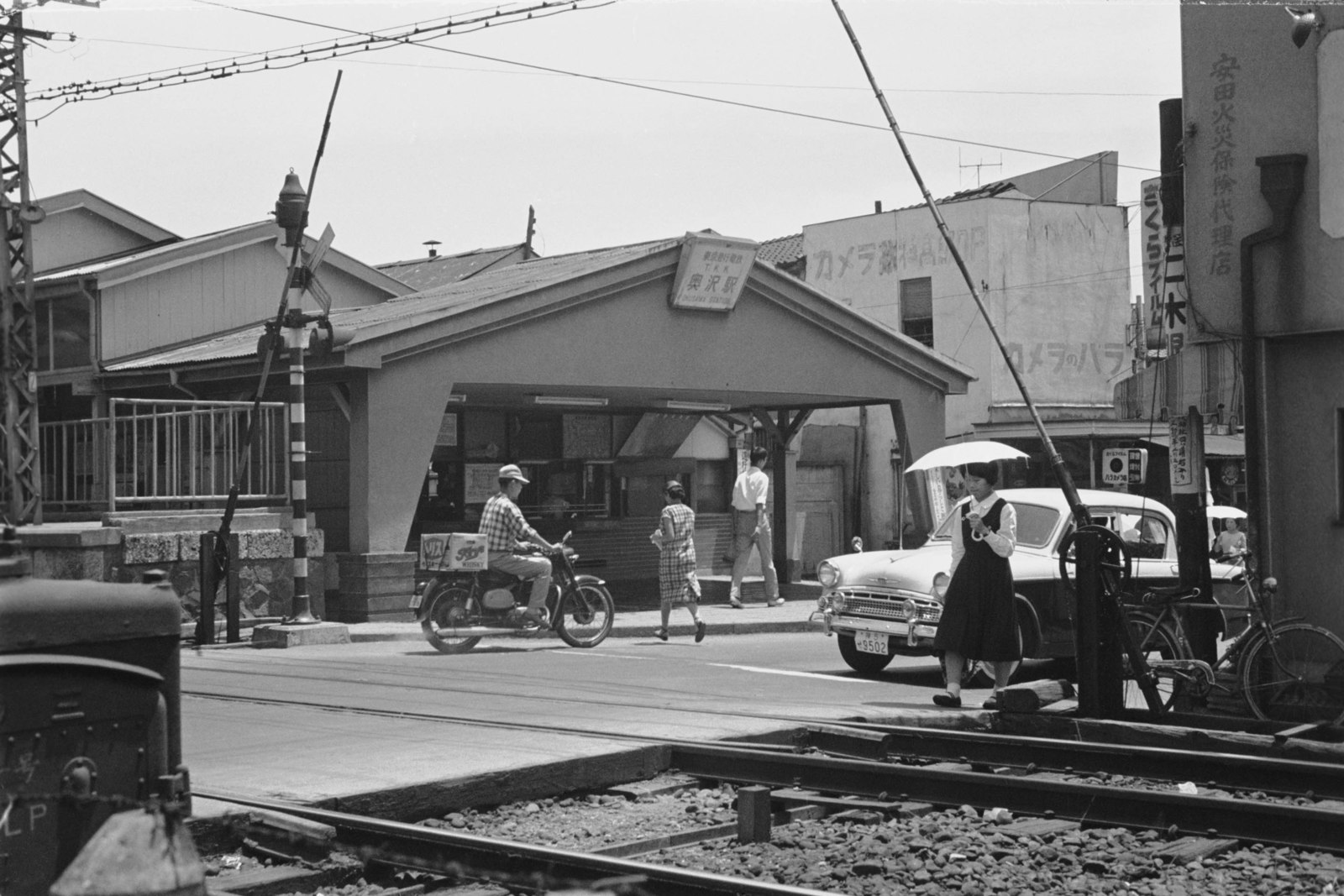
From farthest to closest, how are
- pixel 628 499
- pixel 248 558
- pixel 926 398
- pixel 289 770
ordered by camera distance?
pixel 628 499 → pixel 926 398 → pixel 248 558 → pixel 289 770

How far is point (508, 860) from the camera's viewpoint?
6223 millimetres

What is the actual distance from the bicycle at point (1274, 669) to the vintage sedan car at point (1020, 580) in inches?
73.7

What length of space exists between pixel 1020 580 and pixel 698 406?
490 inches

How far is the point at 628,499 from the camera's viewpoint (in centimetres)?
2672

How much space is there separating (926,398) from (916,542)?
272 inches

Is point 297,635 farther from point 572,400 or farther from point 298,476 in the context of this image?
point 572,400

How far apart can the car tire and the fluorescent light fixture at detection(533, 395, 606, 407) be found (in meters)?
9.01

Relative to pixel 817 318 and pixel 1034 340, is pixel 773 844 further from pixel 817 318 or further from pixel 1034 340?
pixel 1034 340

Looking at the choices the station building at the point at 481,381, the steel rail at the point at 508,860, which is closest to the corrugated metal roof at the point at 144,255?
the station building at the point at 481,381

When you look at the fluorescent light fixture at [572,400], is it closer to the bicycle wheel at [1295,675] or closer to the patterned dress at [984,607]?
the patterned dress at [984,607]

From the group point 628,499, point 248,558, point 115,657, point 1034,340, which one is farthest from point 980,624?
point 1034,340

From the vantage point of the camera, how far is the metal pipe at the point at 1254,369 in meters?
11.3

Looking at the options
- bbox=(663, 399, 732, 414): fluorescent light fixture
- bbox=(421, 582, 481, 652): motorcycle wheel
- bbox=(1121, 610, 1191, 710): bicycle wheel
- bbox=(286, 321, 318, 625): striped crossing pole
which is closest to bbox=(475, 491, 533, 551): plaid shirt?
bbox=(421, 582, 481, 652): motorcycle wheel

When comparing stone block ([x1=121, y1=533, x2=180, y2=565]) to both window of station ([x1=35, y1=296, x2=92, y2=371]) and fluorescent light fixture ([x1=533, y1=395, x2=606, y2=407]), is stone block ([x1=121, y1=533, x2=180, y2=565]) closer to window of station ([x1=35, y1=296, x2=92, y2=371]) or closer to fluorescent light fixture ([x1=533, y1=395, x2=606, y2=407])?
fluorescent light fixture ([x1=533, y1=395, x2=606, y2=407])
